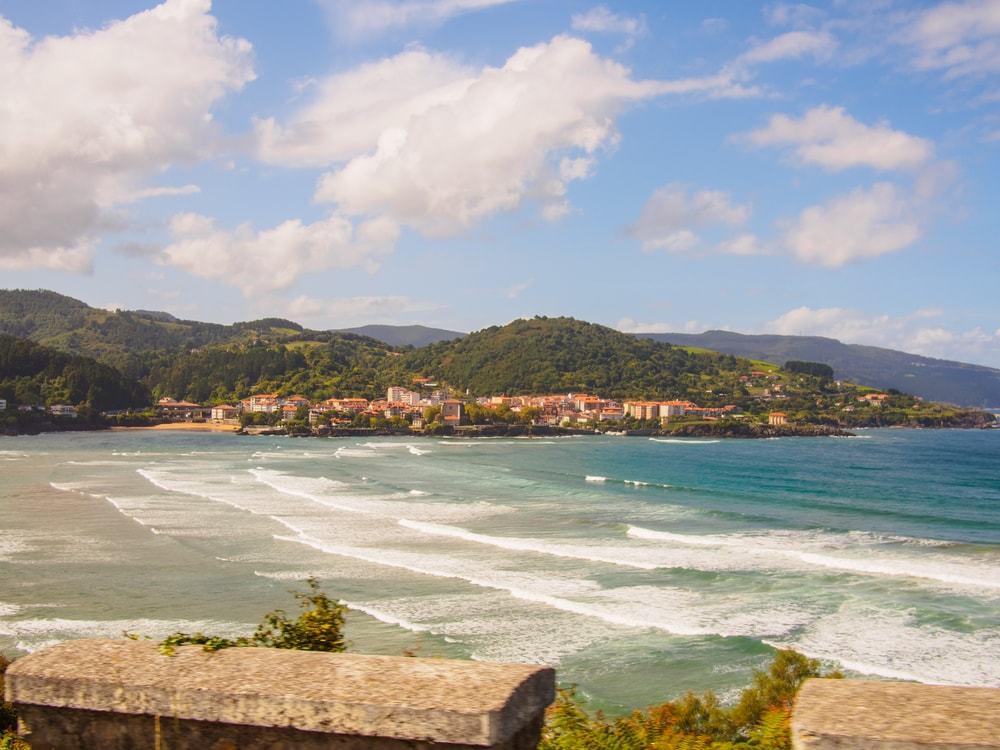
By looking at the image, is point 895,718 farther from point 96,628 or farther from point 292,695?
point 96,628

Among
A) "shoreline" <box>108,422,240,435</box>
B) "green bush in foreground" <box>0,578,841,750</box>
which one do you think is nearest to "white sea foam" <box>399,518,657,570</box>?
"green bush in foreground" <box>0,578,841,750</box>

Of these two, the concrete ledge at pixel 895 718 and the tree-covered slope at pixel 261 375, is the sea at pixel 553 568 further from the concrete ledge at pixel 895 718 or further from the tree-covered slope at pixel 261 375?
the tree-covered slope at pixel 261 375

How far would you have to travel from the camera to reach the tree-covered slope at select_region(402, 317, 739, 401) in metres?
162

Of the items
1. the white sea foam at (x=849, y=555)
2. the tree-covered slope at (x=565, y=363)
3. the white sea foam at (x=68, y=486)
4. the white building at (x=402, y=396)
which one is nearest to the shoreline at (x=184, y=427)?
the white building at (x=402, y=396)

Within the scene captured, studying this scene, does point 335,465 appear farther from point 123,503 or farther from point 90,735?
point 90,735

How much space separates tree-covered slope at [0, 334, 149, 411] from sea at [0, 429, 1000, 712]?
3241 inches

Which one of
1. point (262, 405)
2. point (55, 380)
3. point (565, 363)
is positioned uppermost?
point (565, 363)

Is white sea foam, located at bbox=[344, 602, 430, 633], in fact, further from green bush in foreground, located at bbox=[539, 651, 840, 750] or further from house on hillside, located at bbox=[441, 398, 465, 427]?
house on hillside, located at bbox=[441, 398, 465, 427]

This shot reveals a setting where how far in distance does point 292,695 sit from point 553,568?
19341mm

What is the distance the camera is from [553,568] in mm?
21656

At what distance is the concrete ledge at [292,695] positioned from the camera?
8.79 ft

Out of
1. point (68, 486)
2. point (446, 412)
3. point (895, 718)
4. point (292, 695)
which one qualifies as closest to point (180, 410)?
point (446, 412)

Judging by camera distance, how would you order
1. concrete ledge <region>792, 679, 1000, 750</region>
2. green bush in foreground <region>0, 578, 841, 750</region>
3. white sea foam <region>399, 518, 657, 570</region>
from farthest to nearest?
1. white sea foam <region>399, 518, 657, 570</region>
2. green bush in foreground <region>0, 578, 841, 750</region>
3. concrete ledge <region>792, 679, 1000, 750</region>

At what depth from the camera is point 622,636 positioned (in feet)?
52.1
